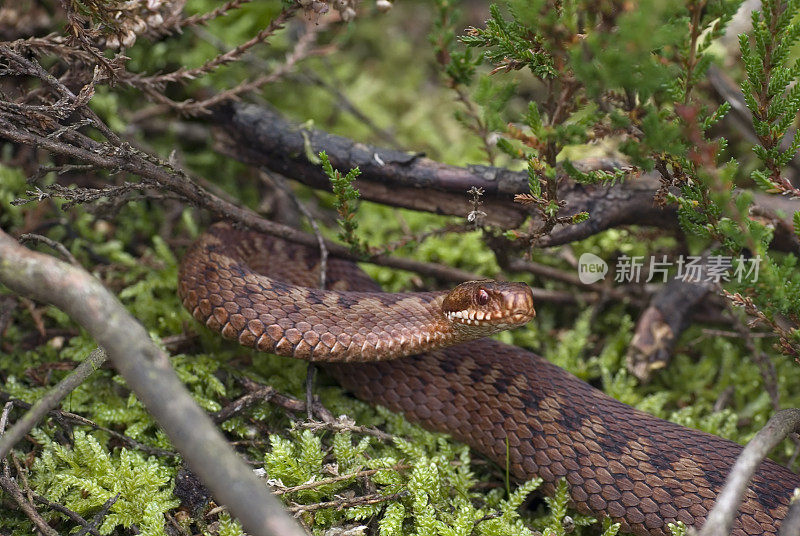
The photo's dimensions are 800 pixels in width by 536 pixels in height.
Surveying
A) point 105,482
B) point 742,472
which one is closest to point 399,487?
point 105,482

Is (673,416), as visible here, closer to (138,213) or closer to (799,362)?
(799,362)

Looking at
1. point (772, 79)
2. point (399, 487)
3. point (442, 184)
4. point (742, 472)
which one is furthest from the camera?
point (442, 184)

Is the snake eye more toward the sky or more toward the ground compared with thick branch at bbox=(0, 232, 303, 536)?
more toward the sky

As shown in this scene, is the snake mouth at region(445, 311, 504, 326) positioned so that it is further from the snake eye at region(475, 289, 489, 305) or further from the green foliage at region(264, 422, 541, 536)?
the green foliage at region(264, 422, 541, 536)

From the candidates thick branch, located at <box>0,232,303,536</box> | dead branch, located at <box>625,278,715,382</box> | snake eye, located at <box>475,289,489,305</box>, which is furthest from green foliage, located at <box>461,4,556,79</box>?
dead branch, located at <box>625,278,715,382</box>

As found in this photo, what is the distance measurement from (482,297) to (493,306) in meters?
0.09

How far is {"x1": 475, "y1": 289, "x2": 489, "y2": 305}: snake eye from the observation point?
4082 millimetres

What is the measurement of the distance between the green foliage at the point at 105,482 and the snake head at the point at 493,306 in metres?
2.10

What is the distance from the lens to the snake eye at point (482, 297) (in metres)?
4.08

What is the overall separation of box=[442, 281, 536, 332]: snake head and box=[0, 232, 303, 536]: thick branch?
2.00m

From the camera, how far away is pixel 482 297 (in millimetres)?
4090

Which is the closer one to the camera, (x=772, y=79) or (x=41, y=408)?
(x=41, y=408)

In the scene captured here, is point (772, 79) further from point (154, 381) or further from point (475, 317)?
point (154, 381)

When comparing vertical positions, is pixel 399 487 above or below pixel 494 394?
below
